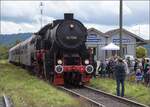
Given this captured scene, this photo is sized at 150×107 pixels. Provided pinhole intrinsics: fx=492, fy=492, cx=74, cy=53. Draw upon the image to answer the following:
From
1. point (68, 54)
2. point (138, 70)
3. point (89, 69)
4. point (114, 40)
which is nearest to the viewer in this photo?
point (89, 69)

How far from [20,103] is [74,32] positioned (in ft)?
35.5

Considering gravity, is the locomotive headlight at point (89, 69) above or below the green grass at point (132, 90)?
above

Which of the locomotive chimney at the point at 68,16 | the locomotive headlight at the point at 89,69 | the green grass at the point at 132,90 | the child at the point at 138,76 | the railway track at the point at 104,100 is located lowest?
the railway track at the point at 104,100

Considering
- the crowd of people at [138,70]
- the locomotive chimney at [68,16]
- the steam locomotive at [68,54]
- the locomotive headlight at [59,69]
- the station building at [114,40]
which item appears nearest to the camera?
the crowd of people at [138,70]

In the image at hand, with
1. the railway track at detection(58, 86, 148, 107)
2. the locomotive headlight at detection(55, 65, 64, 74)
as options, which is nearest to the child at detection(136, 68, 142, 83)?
the railway track at detection(58, 86, 148, 107)

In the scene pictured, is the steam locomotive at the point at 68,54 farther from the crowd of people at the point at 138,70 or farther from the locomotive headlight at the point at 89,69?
the crowd of people at the point at 138,70

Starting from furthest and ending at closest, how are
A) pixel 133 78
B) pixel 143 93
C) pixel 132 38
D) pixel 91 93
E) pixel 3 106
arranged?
pixel 132 38 → pixel 133 78 → pixel 91 93 → pixel 143 93 → pixel 3 106

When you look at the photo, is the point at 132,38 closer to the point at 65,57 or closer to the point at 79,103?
the point at 65,57

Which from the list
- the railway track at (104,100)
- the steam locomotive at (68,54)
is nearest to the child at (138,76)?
the steam locomotive at (68,54)

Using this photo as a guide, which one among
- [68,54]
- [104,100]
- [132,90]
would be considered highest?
[68,54]

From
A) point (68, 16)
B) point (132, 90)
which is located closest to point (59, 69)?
point (68, 16)

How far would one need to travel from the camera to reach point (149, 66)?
87.2 ft

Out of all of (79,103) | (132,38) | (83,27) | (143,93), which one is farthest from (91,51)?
(132,38)

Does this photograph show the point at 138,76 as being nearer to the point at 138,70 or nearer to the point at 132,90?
the point at 138,70
